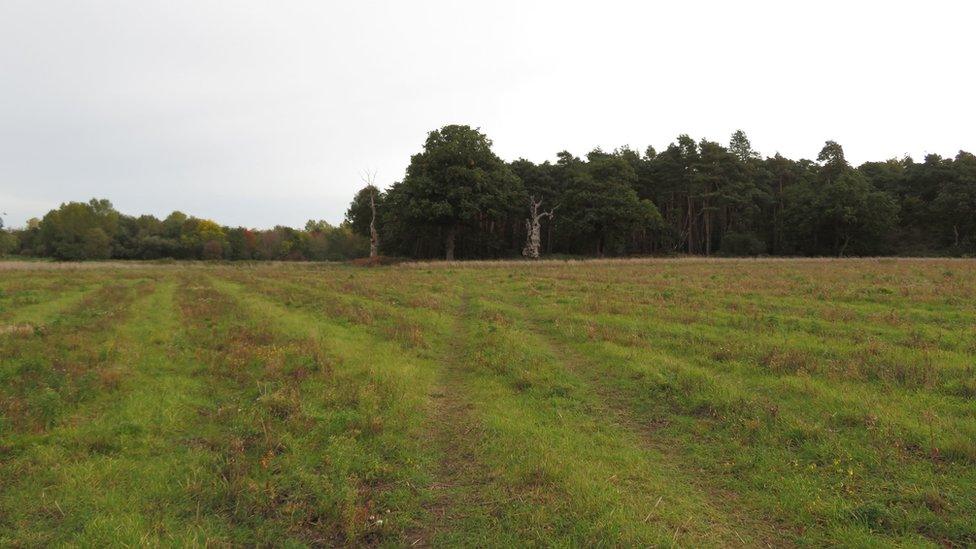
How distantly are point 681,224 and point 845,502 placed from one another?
83.1 m

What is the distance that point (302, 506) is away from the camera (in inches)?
224

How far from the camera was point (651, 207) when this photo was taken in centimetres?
6550

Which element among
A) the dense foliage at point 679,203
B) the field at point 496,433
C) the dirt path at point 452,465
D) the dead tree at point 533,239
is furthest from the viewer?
the dead tree at point 533,239

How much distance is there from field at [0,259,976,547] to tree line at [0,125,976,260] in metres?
43.5

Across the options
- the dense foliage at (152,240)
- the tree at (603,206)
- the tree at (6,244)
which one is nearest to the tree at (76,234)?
the dense foliage at (152,240)

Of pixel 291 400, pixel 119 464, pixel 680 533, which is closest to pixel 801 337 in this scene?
pixel 680 533

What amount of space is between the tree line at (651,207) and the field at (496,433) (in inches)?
1714

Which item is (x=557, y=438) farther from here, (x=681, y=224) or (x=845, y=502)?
(x=681, y=224)

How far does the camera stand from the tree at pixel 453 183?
185 feet

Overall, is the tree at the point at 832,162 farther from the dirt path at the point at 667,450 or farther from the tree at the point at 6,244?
the tree at the point at 6,244

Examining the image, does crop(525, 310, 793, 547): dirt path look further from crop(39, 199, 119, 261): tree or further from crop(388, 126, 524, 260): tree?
crop(39, 199, 119, 261): tree

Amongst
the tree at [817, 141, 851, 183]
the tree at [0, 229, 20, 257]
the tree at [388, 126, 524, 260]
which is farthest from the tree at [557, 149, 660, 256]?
the tree at [0, 229, 20, 257]

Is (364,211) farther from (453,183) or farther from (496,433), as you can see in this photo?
(496,433)

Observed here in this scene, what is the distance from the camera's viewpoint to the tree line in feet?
197
